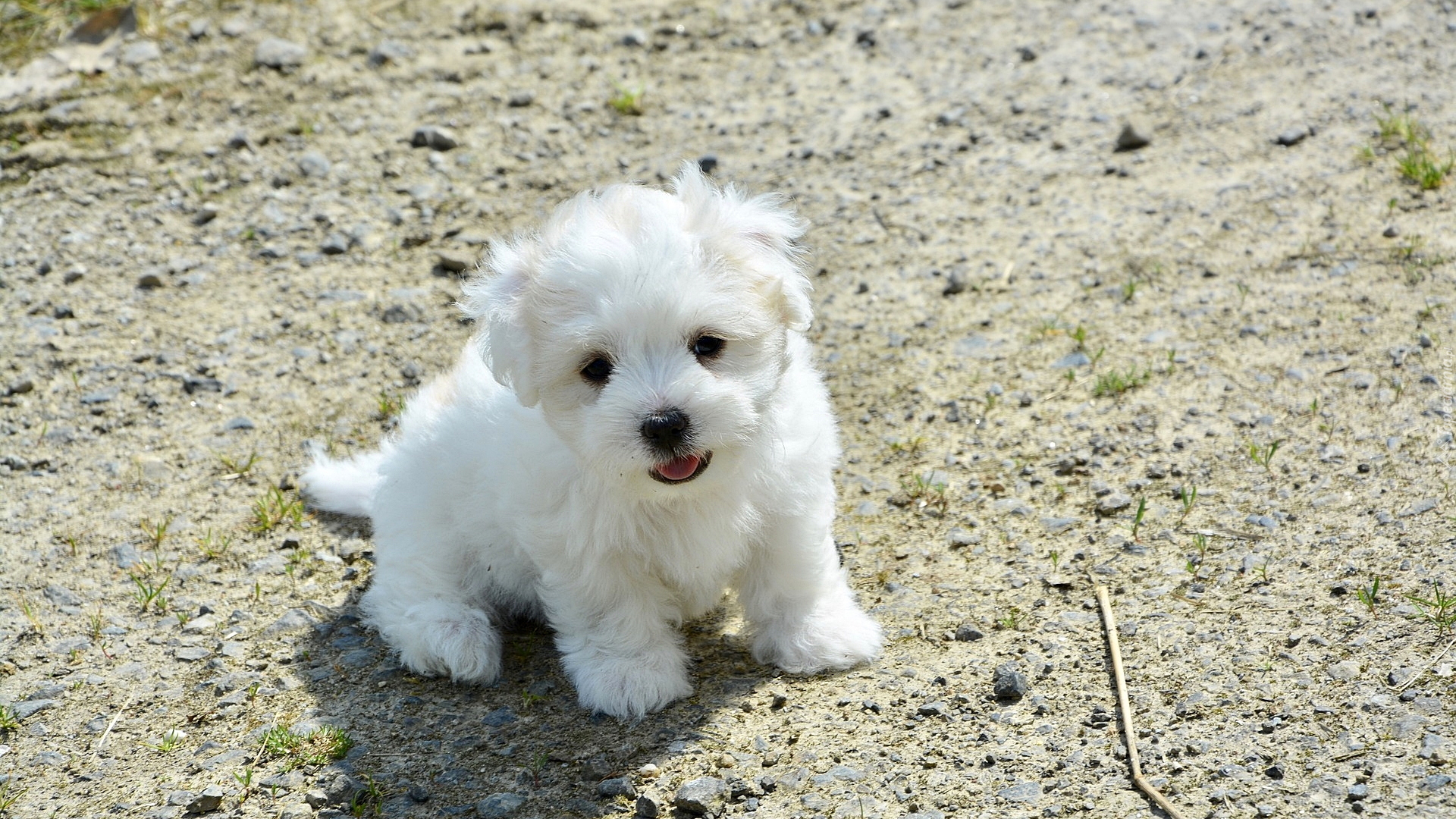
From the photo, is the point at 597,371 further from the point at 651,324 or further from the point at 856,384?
the point at 856,384

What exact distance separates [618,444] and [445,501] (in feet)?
3.87

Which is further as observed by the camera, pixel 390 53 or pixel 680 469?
pixel 390 53

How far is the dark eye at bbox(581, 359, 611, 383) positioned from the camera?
354cm

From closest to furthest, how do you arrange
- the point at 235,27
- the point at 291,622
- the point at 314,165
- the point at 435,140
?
1. the point at 291,622
2. the point at 314,165
3. the point at 435,140
4. the point at 235,27

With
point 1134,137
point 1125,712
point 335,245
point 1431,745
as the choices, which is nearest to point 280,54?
point 335,245

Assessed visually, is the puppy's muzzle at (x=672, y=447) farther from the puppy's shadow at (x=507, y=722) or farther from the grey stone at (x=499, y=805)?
the grey stone at (x=499, y=805)

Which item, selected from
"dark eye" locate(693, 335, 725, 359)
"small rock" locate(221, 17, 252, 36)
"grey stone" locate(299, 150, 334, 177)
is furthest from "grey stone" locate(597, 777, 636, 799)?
"small rock" locate(221, 17, 252, 36)

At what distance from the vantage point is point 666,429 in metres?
3.37

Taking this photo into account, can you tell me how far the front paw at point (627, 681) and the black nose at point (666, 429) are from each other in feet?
2.91

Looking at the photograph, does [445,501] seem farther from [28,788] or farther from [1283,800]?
[1283,800]

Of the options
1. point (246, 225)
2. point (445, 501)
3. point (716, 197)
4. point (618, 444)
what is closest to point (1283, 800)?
point (618, 444)

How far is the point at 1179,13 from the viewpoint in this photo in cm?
755

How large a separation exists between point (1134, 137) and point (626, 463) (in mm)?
4398

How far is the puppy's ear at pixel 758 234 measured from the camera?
366cm
